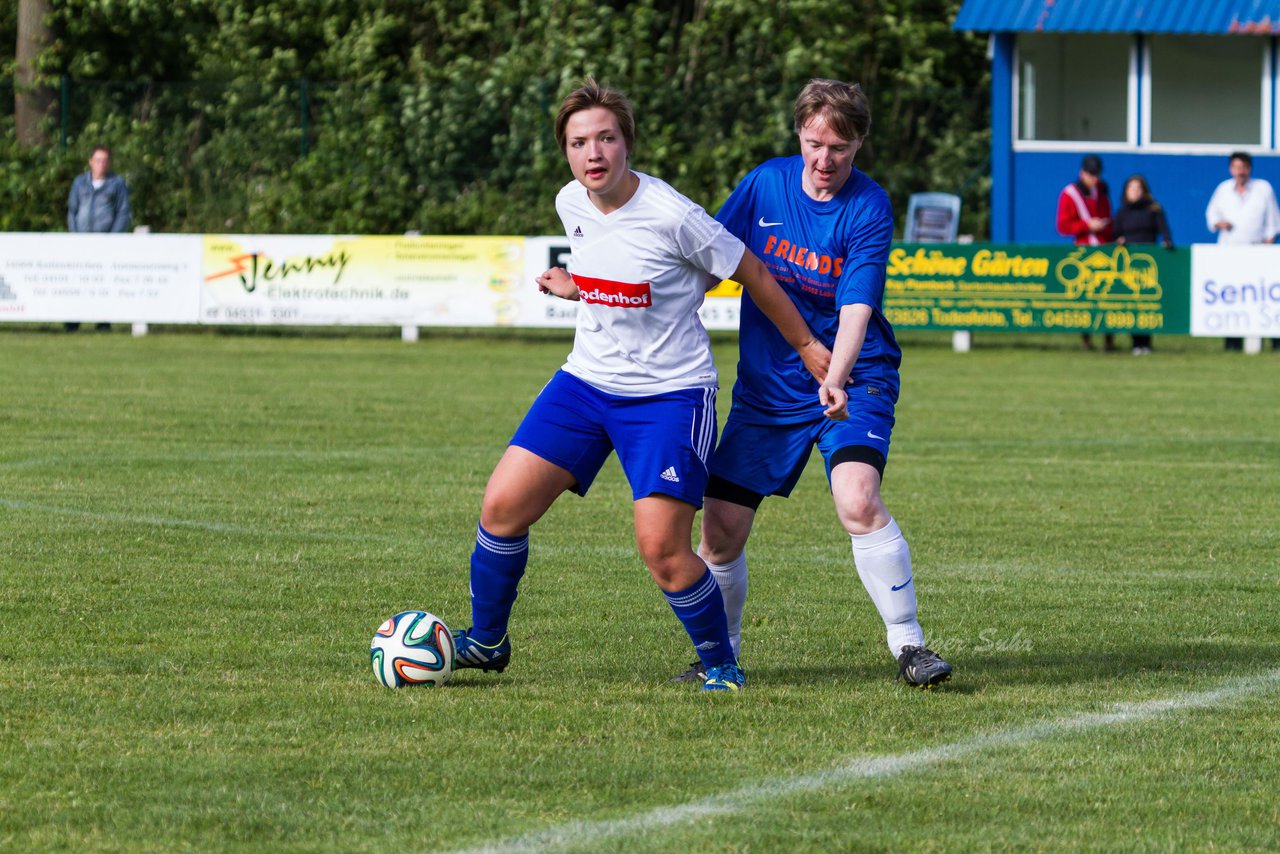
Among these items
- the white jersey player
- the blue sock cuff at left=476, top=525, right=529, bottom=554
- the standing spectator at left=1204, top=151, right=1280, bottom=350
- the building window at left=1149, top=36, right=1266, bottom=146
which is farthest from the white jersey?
the building window at left=1149, top=36, right=1266, bottom=146

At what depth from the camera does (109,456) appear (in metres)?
11.4

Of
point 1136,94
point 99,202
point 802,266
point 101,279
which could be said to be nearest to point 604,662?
point 802,266

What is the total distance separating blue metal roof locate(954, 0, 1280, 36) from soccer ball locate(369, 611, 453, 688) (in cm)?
2209

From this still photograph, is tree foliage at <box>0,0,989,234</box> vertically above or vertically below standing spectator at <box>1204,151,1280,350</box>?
above

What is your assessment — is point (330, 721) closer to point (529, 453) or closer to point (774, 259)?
point (529, 453)

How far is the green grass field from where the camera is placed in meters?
4.46

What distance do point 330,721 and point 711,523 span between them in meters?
1.40

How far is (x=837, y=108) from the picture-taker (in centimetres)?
567

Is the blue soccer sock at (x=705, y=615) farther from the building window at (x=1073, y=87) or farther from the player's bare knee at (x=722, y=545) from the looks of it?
the building window at (x=1073, y=87)

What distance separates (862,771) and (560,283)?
69.9 inches

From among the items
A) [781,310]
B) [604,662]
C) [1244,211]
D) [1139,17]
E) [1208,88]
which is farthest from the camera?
[1208,88]

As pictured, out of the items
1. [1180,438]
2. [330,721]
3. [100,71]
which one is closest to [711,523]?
[330,721]

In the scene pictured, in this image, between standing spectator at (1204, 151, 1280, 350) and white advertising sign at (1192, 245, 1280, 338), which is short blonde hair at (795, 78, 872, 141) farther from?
standing spectator at (1204, 151, 1280, 350)

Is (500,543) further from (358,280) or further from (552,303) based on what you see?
(358,280)
